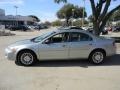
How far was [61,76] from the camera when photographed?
29.1 ft

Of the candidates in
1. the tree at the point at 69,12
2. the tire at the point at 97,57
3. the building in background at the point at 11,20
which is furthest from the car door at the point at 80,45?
the building in background at the point at 11,20

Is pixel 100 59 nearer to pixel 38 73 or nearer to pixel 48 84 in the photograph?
pixel 38 73

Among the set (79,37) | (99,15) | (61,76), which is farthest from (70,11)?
(61,76)

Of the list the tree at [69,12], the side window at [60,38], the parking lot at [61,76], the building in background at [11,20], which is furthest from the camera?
the building in background at [11,20]

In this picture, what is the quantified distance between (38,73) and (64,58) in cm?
190

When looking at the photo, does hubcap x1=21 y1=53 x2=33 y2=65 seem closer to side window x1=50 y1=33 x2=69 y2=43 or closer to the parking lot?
the parking lot

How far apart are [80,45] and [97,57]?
0.91 meters

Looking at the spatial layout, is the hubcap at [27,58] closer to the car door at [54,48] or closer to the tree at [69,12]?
the car door at [54,48]

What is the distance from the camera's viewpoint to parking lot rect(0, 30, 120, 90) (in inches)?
300

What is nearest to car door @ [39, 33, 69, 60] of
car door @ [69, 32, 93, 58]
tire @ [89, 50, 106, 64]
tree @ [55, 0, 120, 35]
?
car door @ [69, 32, 93, 58]

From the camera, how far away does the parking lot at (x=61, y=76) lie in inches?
300

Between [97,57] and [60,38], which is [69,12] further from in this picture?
[60,38]

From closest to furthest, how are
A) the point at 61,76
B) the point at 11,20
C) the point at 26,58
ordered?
the point at 61,76 < the point at 26,58 < the point at 11,20

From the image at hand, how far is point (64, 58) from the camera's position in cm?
1098
